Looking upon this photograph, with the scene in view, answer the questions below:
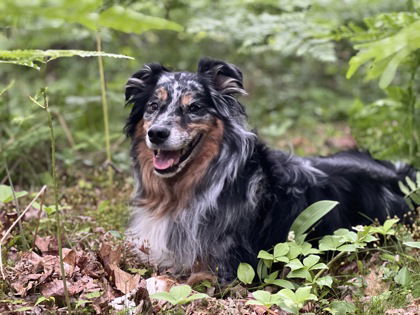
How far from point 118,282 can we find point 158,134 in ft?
3.57

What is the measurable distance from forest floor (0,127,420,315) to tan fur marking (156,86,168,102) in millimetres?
1088

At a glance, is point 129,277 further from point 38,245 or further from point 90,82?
point 90,82

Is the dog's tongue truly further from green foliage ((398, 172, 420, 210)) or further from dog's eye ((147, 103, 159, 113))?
green foliage ((398, 172, 420, 210))

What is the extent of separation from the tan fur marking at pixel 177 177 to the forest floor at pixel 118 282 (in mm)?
429

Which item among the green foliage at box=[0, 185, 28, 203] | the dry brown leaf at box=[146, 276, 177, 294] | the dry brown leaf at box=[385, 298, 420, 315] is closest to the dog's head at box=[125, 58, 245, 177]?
the dry brown leaf at box=[146, 276, 177, 294]

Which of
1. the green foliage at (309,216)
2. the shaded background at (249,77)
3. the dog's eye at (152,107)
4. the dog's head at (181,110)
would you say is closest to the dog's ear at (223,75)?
the dog's head at (181,110)

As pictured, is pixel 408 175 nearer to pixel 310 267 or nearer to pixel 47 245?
pixel 310 267

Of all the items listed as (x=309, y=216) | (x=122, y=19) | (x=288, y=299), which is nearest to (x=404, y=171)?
(x=309, y=216)

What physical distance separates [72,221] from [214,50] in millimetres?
5734

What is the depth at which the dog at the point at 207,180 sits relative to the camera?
13.2 ft

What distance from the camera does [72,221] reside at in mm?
→ 4590

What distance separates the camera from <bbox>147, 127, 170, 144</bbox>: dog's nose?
3803mm

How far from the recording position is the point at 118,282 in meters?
3.30

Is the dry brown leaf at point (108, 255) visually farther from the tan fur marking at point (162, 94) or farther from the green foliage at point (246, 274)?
the tan fur marking at point (162, 94)
